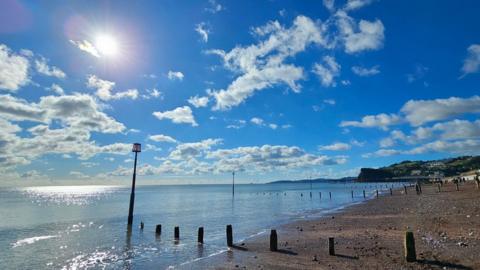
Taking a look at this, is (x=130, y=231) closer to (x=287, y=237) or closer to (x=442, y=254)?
(x=287, y=237)

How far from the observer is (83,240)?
32062 millimetres

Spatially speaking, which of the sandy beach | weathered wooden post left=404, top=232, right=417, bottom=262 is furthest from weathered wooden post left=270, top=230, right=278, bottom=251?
weathered wooden post left=404, top=232, right=417, bottom=262

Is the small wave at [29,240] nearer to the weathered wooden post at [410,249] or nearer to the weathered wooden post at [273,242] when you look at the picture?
the weathered wooden post at [273,242]

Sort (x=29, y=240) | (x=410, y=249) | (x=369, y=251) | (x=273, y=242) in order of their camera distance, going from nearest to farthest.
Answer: (x=410, y=249) → (x=369, y=251) → (x=273, y=242) → (x=29, y=240)

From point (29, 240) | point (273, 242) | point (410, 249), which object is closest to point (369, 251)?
point (410, 249)

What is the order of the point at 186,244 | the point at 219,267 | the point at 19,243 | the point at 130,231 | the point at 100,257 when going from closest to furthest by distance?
the point at 219,267
the point at 100,257
the point at 186,244
the point at 19,243
the point at 130,231

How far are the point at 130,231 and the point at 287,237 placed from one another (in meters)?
17.9

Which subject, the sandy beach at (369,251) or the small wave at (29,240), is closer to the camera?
the sandy beach at (369,251)

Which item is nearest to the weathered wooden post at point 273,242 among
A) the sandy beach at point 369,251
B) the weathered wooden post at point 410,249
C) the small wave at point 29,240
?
the sandy beach at point 369,251

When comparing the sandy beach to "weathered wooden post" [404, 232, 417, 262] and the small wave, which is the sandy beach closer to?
"weathered wooden post" [404, 232, 417, 262]

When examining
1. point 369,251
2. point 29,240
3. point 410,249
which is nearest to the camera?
point 410,249

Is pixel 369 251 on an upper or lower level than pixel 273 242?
lower

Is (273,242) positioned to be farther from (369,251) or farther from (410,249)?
(410,249)

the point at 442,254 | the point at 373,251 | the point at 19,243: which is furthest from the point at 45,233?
the point at 442,254
